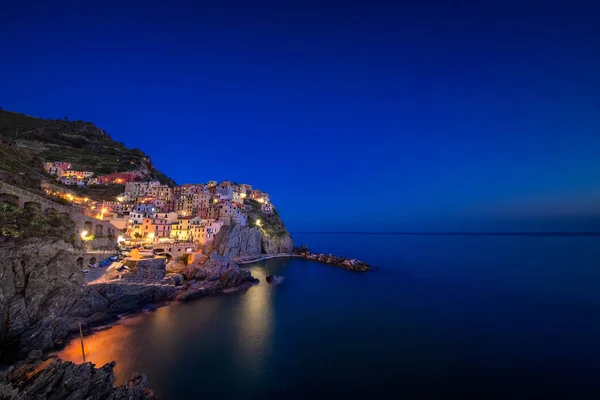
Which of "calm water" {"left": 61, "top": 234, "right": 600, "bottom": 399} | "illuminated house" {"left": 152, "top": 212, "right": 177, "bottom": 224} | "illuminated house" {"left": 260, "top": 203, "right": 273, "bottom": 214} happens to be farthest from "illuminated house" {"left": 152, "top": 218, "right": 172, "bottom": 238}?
"illuminated house" {"left": 260, "top": 203, "right": 273, "bottom": 214}

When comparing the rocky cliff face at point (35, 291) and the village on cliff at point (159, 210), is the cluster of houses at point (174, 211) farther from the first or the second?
the rocky cliff face at point (35, 291)

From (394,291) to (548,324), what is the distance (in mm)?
18308

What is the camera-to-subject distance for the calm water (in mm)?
18078

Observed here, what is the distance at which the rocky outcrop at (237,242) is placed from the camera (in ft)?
194

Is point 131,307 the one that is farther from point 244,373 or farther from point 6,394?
point 6,394

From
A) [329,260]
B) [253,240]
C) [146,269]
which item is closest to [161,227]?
[146,269]

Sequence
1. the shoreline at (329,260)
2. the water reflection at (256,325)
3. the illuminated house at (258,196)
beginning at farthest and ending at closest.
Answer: the illuminated house at (258,196) < the shoreline at (329,260) < the water reflection at (256,325)

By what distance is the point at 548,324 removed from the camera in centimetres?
2941

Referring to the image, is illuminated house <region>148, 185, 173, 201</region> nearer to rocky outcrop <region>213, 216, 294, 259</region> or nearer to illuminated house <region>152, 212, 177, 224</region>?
illuminated house <region>152, 212, 177, 224</region>

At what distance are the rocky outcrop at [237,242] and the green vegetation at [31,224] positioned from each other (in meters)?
27.4

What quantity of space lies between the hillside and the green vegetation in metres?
45.2

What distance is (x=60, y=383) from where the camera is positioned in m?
12.4

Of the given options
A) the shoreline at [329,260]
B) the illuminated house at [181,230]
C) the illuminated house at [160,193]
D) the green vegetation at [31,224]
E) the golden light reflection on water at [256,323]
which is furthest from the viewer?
the illuminated house at [160,193]

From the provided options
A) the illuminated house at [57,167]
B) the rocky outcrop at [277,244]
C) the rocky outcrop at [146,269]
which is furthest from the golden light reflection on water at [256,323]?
the illuminated house at [57,167]
